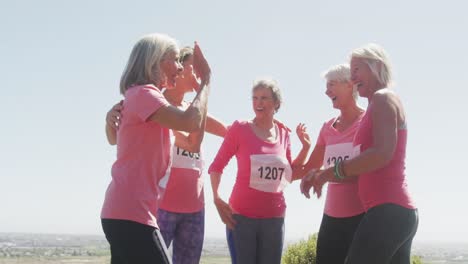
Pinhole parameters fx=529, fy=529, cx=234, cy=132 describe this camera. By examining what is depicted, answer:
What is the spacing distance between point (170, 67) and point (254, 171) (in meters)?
1.79

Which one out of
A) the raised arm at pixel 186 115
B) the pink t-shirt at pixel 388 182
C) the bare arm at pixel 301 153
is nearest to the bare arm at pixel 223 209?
the bare arm at pixel 301 153

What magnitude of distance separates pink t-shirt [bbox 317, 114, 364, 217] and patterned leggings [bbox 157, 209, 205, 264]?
1071 mm

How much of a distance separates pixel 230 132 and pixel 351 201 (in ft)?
4.47

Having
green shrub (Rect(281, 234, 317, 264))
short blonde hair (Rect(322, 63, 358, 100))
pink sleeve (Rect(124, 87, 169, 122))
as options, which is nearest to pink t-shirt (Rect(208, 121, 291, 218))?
short blonde hair (Rect(322, 63, 358, 100))

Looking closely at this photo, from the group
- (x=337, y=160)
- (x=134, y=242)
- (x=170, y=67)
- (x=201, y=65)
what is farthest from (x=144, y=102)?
(x=337, y=160)

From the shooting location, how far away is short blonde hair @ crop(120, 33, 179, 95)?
9.80 feet

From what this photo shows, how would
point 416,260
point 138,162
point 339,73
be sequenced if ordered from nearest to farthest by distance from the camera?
1. point 138,162
2. point 339,73
3. point 416,260

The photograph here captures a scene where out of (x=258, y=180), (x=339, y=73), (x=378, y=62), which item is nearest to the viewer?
(x=378, y=62)

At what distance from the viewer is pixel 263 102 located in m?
4.82

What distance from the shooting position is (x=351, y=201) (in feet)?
13.1

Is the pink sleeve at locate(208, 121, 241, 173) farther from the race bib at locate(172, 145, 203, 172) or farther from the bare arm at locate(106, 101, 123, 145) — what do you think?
the bare arm at locate(106, 101, 123, 145)

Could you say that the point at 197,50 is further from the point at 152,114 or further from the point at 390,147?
the point at 390,147

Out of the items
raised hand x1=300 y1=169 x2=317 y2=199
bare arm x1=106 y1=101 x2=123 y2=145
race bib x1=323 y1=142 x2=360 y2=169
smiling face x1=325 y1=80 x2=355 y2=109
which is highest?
smiling face x1=325 y1=80 x2=355 y2=109

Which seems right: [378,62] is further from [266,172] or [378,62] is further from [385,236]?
[266,172]
